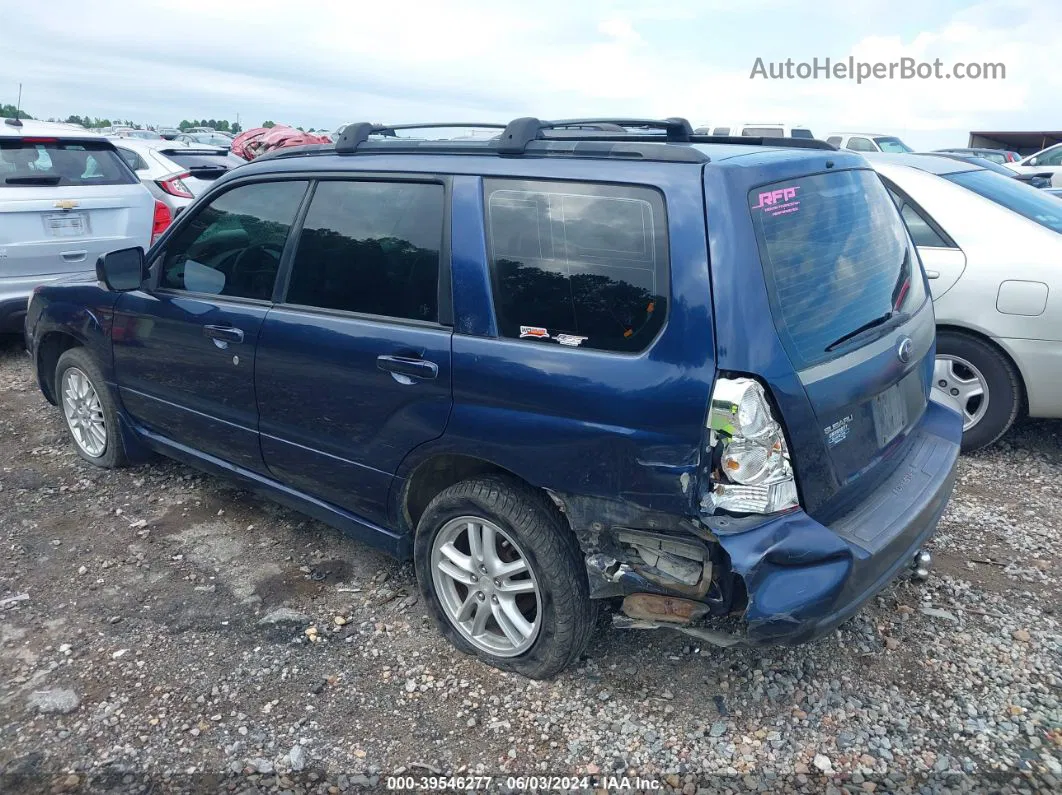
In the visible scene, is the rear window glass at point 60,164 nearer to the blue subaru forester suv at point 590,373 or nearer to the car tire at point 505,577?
the blue subaru forester suv at point 590,373

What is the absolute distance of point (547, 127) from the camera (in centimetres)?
300

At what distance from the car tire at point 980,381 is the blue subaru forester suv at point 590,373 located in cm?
149

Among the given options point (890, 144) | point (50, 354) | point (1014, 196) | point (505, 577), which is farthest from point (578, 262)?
point (890, 144)

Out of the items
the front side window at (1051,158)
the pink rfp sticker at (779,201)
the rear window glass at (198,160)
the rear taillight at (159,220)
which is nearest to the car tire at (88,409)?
the rear taillight at (159,220)

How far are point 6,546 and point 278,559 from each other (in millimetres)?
1343

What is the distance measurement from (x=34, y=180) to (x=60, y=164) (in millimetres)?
330

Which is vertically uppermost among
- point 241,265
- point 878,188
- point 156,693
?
point 878,188

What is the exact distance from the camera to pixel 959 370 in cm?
472

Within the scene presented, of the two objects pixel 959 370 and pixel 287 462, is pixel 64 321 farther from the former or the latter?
pixel 959 370

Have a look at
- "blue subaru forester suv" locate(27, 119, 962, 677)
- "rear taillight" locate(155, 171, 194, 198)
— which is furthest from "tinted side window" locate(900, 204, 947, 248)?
"rear taillight" locate(155, 171, 194, 198)

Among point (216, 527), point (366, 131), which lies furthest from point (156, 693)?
point (366, 131)

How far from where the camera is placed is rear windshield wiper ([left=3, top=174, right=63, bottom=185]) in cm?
638

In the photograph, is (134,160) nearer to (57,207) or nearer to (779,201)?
(57,207)

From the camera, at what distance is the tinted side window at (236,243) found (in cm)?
349
